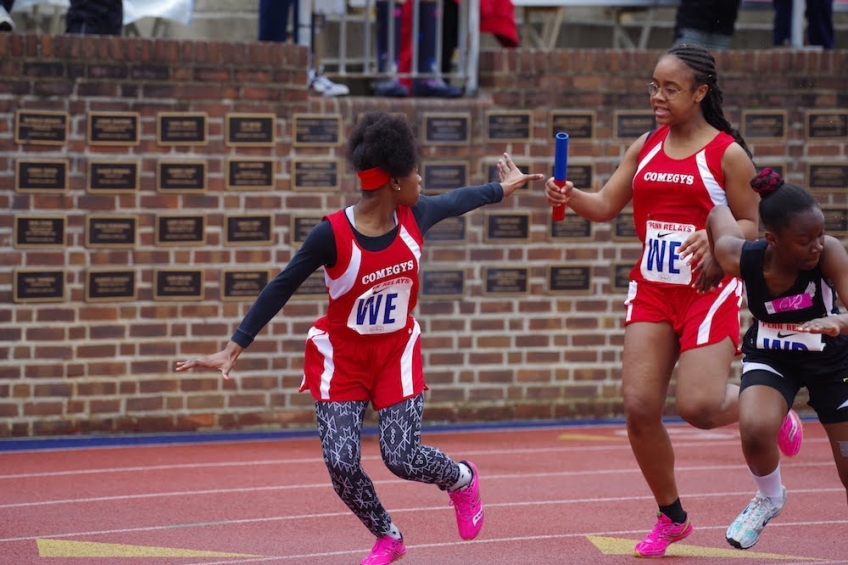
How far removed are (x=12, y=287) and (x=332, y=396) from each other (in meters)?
4.65

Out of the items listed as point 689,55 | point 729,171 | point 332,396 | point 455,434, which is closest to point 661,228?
point 729,171

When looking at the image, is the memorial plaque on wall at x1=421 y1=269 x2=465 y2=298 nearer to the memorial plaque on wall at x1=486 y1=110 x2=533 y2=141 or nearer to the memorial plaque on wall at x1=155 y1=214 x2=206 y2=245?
A: the memorial plaque on wall at x1=486 y1=110 x2=533 y2=141

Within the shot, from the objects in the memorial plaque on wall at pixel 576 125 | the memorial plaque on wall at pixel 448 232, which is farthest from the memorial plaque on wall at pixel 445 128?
the memorial plaque on wall at pixel 576 125

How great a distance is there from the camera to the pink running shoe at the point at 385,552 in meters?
5.68

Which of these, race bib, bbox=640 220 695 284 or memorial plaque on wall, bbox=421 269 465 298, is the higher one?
race bib, bbox=640 220 695 284

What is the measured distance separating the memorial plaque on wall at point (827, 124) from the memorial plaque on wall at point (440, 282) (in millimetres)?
3062

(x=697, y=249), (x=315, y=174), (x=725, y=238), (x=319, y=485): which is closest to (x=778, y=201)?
(x=725, y=238)

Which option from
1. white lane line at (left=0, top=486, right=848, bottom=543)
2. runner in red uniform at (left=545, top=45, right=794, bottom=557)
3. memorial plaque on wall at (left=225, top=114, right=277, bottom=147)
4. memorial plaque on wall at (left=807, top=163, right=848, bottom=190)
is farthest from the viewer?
memorial plaque on wall at (left=807, top=163, right=848, bottom=190)

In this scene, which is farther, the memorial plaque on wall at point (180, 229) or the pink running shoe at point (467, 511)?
the memorial plaque on wall at point (180, 229)

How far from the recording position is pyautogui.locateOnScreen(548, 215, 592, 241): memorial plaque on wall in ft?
34.2

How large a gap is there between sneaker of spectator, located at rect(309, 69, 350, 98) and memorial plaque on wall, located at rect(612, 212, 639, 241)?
2.32 metres

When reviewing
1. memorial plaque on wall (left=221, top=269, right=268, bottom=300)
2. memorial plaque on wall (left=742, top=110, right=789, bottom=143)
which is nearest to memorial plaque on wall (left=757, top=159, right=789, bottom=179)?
memorial plaque on wall (left=742, top=110, right=789, bottom=143)

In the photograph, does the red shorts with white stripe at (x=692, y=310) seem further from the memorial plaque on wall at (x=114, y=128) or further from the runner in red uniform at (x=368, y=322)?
the memorial plaque on wall at (x=114, y=128)

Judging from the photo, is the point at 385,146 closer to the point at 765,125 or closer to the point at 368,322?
the point at 368,322
